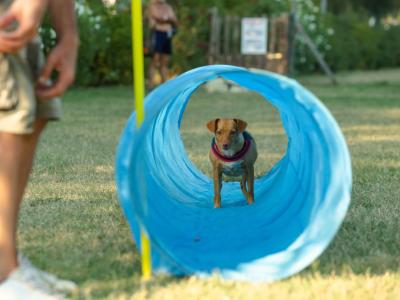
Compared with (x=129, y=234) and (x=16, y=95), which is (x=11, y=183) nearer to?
(x=16, y=95)

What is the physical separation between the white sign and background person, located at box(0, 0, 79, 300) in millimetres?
18699

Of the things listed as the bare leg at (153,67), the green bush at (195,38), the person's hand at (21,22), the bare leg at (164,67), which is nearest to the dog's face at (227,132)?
the person's hand at (21,22)

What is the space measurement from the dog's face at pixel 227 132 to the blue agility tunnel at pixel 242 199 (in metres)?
0.32

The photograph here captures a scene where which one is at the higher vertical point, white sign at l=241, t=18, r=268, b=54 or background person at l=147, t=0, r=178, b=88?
background person at l=147, t=0, r=178, b=88

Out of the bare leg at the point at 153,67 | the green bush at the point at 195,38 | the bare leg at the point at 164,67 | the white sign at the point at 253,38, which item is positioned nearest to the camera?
the bare leg at the point at 153,67

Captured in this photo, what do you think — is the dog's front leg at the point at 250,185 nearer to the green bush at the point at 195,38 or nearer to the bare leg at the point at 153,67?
the green bush at the point at 195,38

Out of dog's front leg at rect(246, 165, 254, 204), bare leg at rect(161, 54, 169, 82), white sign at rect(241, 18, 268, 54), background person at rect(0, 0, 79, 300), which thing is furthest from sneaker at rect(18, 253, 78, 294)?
white sign at rect(241, 18, 268, 54)

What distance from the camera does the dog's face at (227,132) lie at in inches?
239

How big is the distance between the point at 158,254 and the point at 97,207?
68.8 inches

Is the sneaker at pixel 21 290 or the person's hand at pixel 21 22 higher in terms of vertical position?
the person's hand at pixel 21 22

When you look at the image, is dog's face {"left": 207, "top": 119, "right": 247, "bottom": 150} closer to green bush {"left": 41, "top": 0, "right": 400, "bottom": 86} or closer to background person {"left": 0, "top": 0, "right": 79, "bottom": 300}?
background person {"left": 0, "top": 0, "right": 79, "bottom": 300}

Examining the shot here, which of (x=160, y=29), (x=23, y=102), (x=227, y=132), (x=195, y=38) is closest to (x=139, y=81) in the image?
(x=23, y=102)

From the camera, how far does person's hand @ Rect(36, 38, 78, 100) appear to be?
10.9 feet

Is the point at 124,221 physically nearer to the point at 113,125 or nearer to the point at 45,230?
the point at 45,230
